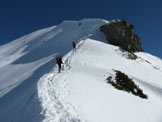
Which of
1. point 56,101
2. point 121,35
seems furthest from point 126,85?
point 121,35

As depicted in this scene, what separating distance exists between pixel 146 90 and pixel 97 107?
8933mm

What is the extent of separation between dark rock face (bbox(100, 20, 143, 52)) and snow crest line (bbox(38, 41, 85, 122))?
21845 mm

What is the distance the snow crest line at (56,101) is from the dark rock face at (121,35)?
21.8 metres

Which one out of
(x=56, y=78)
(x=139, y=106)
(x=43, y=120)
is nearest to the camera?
(x=43, y=120)

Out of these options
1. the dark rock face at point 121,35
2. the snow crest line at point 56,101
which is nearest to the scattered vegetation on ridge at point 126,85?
the snow crest line at point 56,101

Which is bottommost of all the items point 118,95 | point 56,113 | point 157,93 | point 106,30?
point 157,93

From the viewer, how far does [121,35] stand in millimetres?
31859

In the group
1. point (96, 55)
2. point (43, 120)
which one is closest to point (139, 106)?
point (43, 120)

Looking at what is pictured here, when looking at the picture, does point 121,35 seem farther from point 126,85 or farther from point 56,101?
point 56,101

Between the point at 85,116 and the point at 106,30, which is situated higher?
the point at 106,30

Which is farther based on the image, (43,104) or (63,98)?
(63,98)

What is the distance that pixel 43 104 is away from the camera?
26.4 ft

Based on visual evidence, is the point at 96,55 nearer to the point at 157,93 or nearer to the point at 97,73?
the point at 97,73

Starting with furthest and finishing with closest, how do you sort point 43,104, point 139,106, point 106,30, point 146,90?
point 106,30, point 146,90, point 139,106, point 43,104
